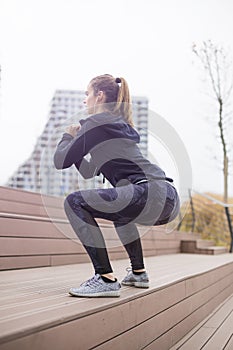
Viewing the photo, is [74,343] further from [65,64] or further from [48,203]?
[65,64]

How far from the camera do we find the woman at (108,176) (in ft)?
5.05

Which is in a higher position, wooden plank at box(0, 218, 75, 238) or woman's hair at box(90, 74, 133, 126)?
woman's hair at box(90, 74, 133, 126)

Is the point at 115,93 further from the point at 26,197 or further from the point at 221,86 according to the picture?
the point at 221,86

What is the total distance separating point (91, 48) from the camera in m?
6.39

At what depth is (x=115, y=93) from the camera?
1.68m

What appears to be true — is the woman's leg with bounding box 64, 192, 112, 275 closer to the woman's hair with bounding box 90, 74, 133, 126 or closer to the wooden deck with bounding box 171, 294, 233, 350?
the woman's hair with bounding box 90, 74, 133, 126

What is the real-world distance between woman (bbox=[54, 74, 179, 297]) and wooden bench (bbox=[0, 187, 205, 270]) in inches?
22.2

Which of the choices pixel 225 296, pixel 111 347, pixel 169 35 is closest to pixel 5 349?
pixel 111 347

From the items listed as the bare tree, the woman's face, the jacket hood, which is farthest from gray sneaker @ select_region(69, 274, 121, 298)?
the bare tree

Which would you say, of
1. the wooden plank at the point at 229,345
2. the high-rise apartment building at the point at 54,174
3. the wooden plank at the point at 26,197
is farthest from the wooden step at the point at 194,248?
the wooden plank at the point at 229,345

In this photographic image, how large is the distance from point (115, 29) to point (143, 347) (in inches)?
229

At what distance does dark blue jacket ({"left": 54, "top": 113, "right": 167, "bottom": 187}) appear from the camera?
154 cm

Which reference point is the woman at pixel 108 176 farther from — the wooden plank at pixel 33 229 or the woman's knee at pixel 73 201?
the wooden plank at pixel 33 229

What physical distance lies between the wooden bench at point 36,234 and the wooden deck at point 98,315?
0.13 m
